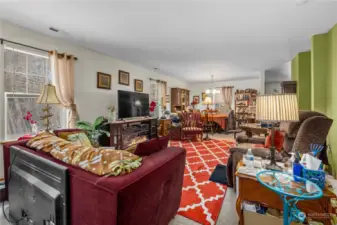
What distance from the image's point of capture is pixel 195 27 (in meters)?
2.52

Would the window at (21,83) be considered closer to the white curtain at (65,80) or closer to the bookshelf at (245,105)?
the white curtain at (65,80)

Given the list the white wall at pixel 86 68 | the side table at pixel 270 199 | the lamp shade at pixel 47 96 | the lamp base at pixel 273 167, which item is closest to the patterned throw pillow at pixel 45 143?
the lamp shade at pixel 47 96

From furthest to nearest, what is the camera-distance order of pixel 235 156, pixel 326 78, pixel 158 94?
1. pixel 158 94
2. pixel 326 78
3. pixel 235 156

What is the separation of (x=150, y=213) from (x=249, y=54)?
4118 millimetres

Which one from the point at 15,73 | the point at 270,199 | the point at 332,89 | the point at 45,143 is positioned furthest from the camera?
the point at 332,89

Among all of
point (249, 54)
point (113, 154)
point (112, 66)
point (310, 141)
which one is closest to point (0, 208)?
point (113, 154)

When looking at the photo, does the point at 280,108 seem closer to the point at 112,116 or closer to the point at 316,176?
the point at 316,176

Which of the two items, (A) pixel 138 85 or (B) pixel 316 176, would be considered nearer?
(B) pixel 316 176

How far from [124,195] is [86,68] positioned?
3401 mm

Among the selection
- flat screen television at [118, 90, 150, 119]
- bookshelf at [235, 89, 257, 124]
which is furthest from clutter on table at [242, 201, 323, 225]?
bookshelf at [235, 89, 257, 124]

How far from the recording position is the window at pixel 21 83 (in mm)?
2404

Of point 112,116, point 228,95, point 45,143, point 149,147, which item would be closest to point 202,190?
point 149,147

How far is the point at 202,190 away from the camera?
2.14 metres

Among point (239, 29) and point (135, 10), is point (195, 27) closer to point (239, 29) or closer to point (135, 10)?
point (239, 29)
